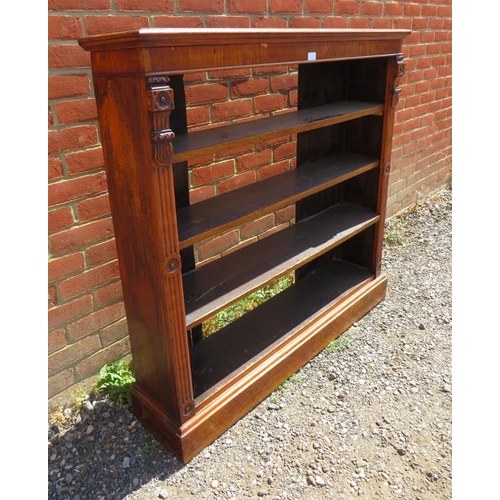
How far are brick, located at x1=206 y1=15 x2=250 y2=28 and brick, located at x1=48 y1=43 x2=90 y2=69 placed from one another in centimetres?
67

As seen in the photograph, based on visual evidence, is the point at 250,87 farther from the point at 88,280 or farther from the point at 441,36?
the point at 441,36

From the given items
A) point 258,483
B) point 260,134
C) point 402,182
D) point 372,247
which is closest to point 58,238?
point 260,134

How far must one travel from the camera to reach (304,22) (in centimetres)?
264

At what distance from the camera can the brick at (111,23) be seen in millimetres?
1760

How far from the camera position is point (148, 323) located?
5.63ft

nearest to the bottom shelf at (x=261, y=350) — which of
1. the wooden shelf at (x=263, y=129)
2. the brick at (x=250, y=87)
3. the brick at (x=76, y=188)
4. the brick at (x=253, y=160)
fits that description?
the brick at (x=253, y=160)

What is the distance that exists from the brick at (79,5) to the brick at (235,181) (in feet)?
3.40

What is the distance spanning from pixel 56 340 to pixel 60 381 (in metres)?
0.21

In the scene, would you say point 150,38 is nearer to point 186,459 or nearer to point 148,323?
point 148,323

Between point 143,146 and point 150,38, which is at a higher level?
point 150,38

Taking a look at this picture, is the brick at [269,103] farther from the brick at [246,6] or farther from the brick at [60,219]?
the brick at [60,219]

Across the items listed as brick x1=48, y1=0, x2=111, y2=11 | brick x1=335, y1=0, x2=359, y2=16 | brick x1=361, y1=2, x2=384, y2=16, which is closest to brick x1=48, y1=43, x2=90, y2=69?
brick x1=48, y1=0, x2=111, y2=11

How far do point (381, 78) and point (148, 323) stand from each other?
5.46ft

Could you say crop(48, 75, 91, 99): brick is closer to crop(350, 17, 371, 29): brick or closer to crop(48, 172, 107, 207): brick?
crop(48, 172, 107, 207): brick
